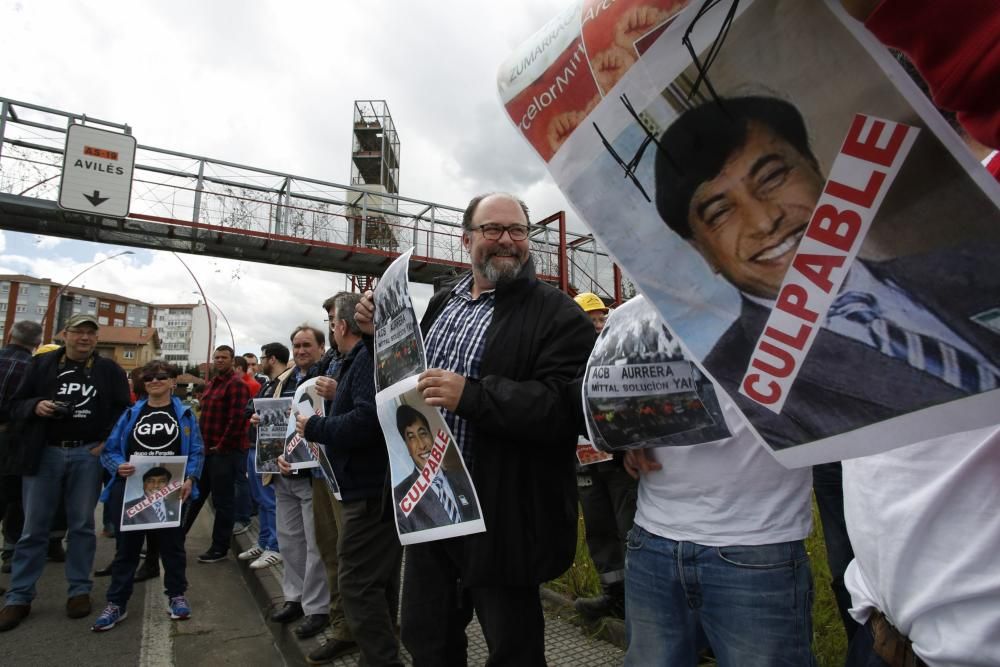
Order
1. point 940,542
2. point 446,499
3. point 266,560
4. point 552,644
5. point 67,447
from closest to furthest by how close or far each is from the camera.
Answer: point 940,542
point 446,499
point 552,644
point 67,447
point 266,560

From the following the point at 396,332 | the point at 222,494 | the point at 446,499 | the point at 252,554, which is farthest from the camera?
the point at 222,494

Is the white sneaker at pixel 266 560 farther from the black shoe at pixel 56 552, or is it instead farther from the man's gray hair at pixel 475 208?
the man's gray hair at pixel 475 208

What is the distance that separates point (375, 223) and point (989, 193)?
641 inches

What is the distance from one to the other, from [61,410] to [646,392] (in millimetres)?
4560

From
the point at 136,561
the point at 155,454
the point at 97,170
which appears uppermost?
the point at 97,170

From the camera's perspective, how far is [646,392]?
1378 mm

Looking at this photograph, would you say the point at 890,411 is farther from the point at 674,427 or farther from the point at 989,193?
the point at 674,427

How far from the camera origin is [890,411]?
657 mm

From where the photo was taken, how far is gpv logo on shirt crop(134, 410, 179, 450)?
4.09 metres

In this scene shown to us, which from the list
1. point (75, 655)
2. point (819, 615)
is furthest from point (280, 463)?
point (819, 615)

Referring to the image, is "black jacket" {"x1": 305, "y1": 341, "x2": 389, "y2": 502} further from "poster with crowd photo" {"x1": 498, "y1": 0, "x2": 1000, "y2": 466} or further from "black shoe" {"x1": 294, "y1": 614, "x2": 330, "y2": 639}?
"poster with crowd photo" {"x1": 498, "y1": 0, "x2": 1000, "y2": 466}

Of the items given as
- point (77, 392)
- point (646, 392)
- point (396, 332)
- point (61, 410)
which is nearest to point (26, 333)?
point (77, 392)

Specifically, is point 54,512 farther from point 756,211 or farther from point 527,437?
point 756,211

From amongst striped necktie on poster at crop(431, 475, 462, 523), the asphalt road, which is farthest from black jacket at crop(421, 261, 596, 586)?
the asphalt road
